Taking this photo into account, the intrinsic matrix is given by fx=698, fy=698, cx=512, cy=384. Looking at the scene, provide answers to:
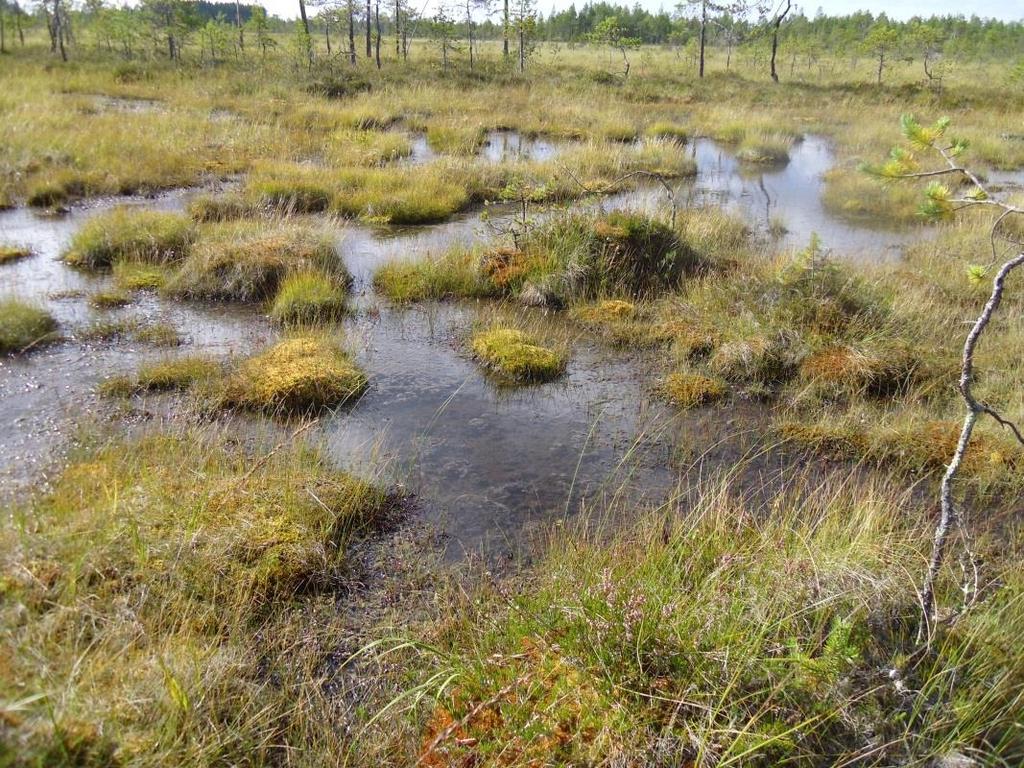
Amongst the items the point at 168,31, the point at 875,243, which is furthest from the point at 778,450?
the point at 168,31

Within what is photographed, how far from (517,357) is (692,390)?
171 centimetres

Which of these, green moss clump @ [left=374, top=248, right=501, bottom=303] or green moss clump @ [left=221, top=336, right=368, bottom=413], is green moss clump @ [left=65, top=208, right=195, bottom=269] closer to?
green moss clump @ [left=374, top=248, right=501, bottom=303]

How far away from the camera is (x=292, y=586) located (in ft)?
12.9

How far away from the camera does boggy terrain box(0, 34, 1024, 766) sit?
2650 mm

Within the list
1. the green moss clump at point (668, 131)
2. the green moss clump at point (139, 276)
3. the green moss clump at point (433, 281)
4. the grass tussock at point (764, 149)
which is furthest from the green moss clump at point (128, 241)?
the grass tussock at point (764, 149)

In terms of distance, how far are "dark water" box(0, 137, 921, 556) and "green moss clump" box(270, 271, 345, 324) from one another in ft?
0.72

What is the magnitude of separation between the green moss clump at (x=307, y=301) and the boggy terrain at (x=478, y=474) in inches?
Result: 2.2

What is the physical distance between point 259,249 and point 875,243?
9.81 m

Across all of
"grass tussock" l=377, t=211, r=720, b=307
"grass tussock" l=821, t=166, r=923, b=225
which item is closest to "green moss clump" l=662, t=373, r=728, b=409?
"grass tussock" l=377, t=211, r=720, b=307

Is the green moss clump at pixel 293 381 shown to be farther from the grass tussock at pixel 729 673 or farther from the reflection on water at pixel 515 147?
the reflection on water at pixel 515 147

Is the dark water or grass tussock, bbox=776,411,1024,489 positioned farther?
grass tussock, bbox=776,411,1024,489

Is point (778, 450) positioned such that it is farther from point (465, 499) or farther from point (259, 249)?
point (259, 249)

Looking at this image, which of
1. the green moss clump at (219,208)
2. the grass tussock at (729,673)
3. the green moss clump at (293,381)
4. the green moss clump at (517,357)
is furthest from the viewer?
the green moss clump at (219,208)

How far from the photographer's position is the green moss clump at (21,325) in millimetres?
6512
